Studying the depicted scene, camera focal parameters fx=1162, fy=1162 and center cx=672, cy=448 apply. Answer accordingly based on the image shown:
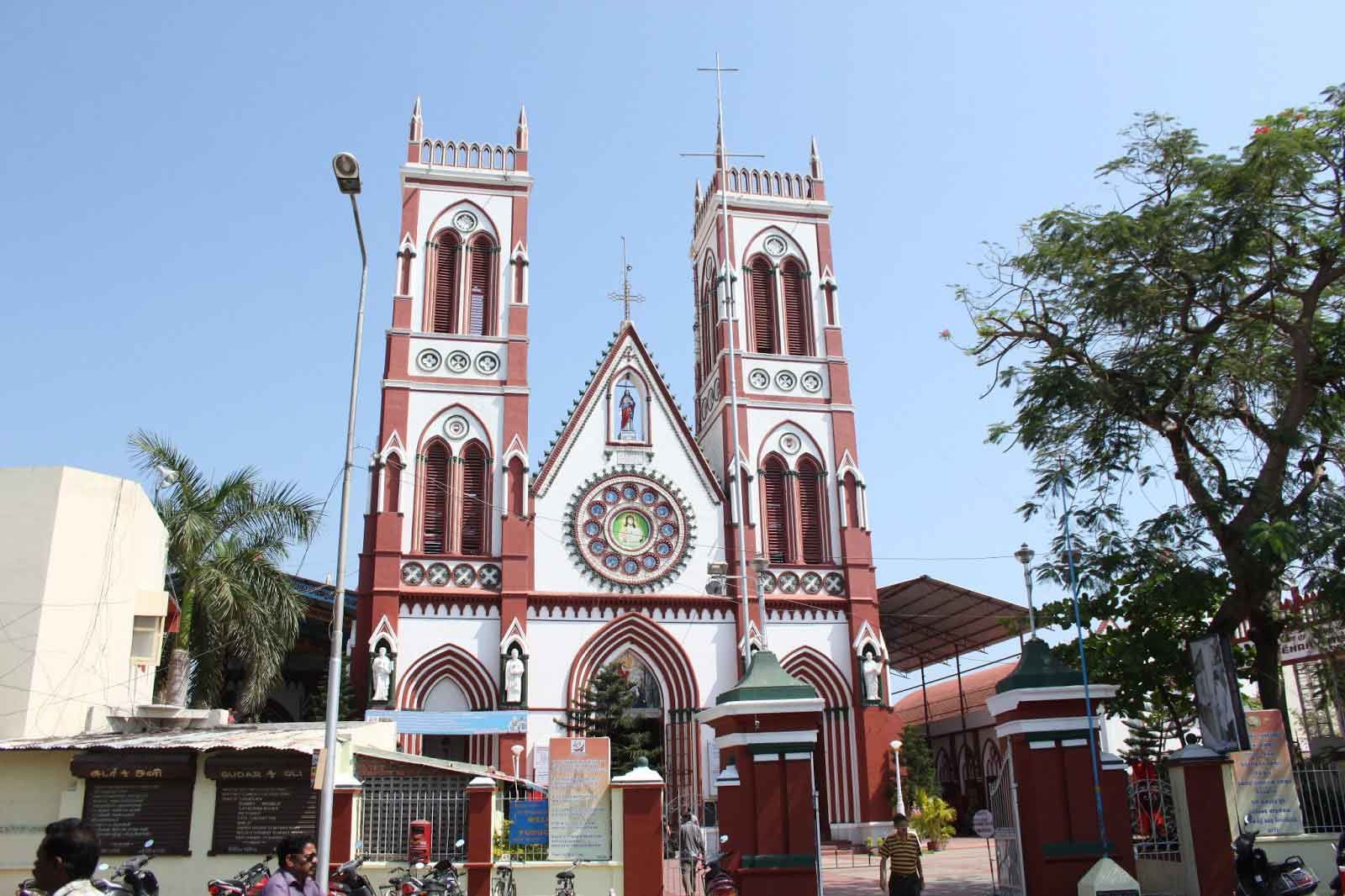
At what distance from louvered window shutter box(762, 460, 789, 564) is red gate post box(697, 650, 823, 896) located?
19.1 meters

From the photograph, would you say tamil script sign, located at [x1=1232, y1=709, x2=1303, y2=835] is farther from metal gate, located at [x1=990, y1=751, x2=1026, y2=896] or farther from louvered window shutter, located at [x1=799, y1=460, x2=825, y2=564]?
louvered window shutter, located at [x1=799, y1=460, x2=825, y2=564]

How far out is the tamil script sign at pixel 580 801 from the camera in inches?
586

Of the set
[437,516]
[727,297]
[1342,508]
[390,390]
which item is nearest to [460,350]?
[390,390]

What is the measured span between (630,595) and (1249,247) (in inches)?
727

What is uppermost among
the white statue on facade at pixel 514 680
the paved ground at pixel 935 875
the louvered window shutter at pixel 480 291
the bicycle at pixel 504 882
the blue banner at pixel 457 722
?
the louvered window shutter at pixel 480 291

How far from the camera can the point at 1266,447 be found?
1636cm

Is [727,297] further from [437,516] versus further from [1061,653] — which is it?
[1061,653]

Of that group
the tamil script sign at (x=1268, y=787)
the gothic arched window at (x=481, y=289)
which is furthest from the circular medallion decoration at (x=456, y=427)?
the tamil script sign at (x=1268, y=787)

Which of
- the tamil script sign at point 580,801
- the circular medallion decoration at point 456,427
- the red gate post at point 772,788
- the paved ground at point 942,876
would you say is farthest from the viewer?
the circular medallion decoration at point 456,427

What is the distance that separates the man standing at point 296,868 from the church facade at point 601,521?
66.7ft

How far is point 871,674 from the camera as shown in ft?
101

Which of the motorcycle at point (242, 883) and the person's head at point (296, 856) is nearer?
the person's head at point (296, 856)

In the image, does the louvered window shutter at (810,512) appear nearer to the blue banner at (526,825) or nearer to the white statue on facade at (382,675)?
the white statue on facade at (382,675)

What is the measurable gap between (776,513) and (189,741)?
64.0 feet
